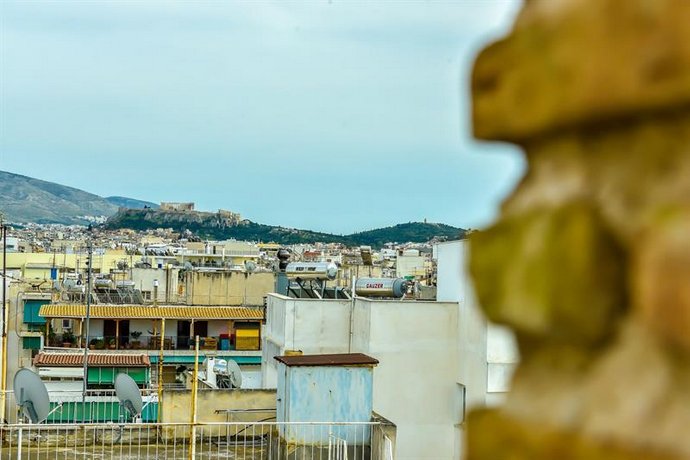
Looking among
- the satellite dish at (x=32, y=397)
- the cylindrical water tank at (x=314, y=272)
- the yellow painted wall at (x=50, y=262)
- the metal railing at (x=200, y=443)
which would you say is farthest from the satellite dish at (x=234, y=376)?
the yellow painted wall at (x=50, y=262)

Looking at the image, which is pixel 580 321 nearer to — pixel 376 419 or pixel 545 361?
pixel 545 361

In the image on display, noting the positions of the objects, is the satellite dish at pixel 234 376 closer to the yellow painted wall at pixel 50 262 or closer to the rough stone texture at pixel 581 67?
the rough stone texture at pixel 581 67

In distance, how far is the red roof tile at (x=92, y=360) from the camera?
1523 inches

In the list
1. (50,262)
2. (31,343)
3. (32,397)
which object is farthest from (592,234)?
(50,262)

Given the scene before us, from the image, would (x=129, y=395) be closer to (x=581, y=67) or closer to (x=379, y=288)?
(x=379, y=288)

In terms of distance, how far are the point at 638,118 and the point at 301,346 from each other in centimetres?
2172

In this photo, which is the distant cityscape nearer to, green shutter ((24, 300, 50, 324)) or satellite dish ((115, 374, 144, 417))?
satellite dish ((115, 374, 144, 417))

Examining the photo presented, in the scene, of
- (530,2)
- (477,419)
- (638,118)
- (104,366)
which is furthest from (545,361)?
(104,366)

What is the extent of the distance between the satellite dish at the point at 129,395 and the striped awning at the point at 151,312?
1345 inches

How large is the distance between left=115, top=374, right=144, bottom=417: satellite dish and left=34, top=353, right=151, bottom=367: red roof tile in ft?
71.8

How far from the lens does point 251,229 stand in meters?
176

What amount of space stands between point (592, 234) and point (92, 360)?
3906 cm

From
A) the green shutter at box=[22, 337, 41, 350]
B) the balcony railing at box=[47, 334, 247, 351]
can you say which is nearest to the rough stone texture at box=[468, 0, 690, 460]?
the balcony railing at box=[47, 334, 247, 351]

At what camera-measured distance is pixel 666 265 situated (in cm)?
151
